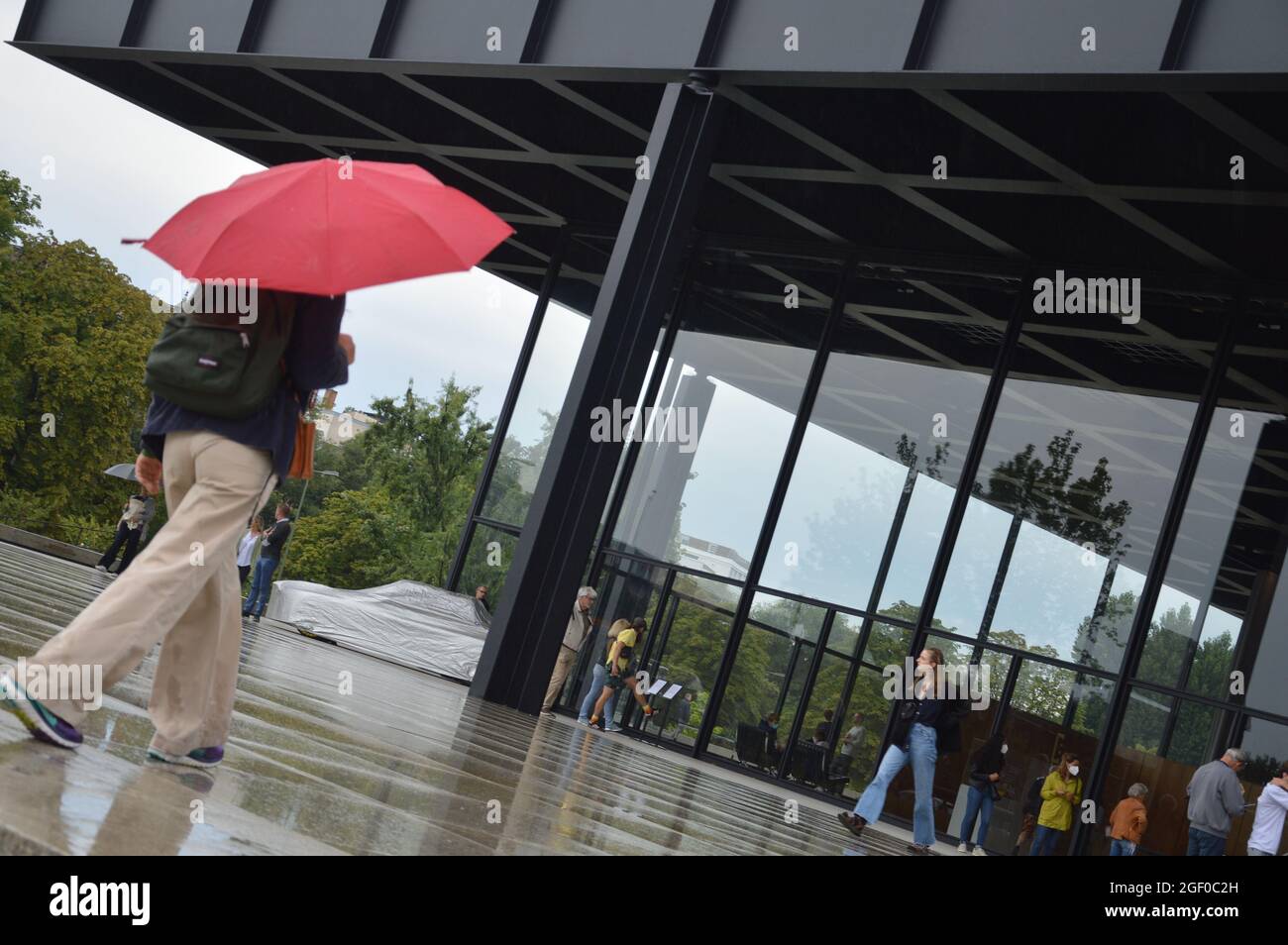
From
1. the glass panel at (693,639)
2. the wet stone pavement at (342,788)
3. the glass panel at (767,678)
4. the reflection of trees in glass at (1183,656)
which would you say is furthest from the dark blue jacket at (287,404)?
the glass panel at (693,639)

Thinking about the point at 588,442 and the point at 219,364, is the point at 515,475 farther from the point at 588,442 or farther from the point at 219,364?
the point at 219,364

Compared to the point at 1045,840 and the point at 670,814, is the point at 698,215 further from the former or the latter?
the point at 670,814

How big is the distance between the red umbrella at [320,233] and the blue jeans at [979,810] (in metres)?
13.3

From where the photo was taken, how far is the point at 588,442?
45.8 feet

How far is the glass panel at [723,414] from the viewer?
19.9 metres

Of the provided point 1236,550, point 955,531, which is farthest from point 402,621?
point 1236,550

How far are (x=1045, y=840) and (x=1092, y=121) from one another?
26.6ft

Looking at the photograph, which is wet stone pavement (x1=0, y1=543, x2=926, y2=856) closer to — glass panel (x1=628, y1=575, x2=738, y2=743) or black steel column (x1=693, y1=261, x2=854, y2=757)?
black steel column (x1=693, y1=261, x2=854, y2=757)

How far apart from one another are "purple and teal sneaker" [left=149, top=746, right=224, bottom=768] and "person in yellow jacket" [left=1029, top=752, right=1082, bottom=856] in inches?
514

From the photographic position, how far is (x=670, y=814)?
8.53 meters

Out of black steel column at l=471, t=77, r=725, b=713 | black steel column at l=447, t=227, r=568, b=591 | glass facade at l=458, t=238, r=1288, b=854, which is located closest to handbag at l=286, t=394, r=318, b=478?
black steel column at l=471, t=77, r=725, b=713

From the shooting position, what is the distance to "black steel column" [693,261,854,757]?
755 inches
